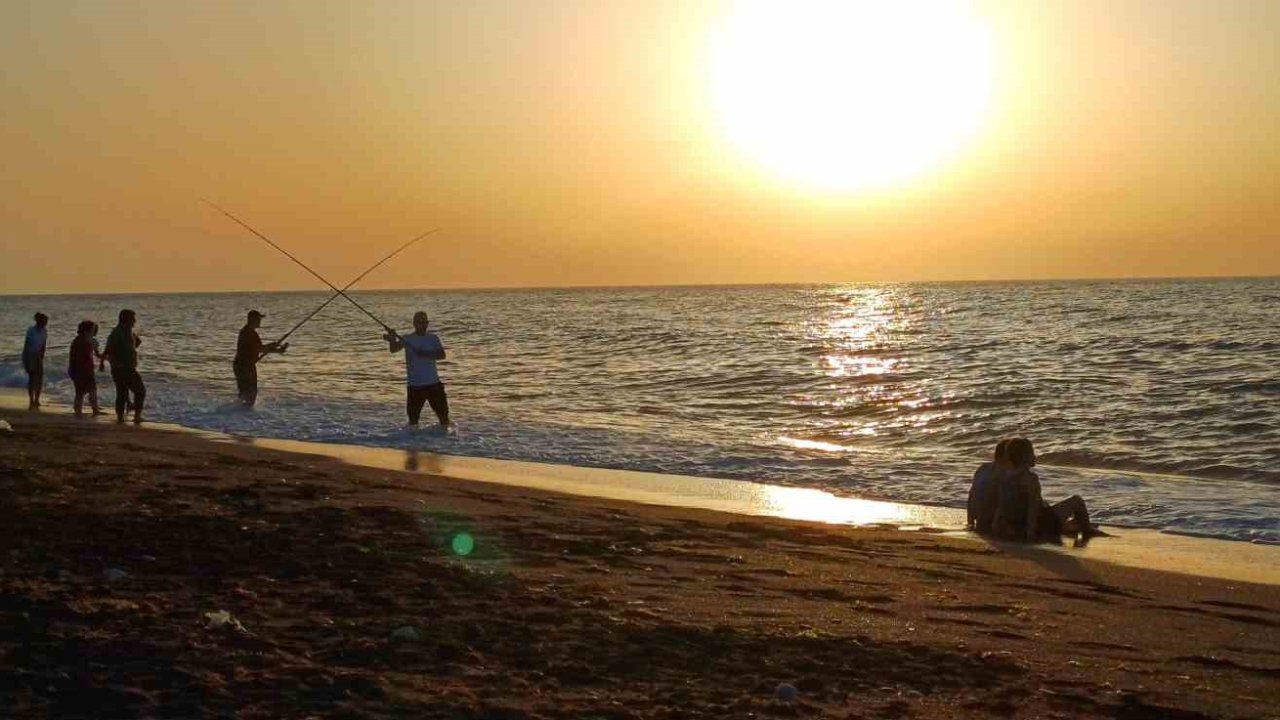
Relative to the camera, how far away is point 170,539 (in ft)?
21.1

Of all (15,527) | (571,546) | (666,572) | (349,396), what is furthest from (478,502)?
(349,396)

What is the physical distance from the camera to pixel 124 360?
1571 cm

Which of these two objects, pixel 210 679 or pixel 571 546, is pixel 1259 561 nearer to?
pixel 571 546

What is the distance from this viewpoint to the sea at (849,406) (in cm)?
1299

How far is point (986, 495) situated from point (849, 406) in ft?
35.1

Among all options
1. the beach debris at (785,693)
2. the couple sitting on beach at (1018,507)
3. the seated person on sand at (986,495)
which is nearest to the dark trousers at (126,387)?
the seated person on sand at (986,495)

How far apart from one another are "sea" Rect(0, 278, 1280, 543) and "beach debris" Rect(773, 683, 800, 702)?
21.0 feet

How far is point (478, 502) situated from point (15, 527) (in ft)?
11.7

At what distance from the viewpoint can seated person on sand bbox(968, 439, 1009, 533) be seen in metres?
9.42

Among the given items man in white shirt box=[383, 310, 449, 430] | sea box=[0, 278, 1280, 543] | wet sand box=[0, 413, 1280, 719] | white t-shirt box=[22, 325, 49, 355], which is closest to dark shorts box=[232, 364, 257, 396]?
sea box=[0, 278, 1280, 543]

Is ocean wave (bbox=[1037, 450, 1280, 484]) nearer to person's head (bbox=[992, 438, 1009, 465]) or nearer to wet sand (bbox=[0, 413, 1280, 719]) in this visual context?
person's head (bbox=[992, 438, 1009, 465])

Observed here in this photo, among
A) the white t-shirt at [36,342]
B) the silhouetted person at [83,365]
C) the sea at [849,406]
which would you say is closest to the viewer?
the sea at [849,406]

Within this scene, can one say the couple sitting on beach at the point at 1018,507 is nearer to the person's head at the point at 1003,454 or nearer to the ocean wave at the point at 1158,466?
the person's head at the point at 1003,454

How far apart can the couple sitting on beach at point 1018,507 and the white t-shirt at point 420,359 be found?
6.82m
